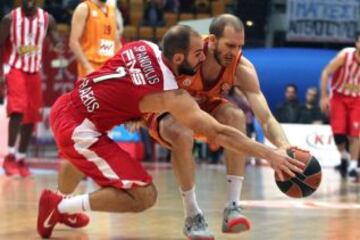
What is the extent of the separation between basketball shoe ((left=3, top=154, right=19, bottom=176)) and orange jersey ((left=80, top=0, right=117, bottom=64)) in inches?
61.5

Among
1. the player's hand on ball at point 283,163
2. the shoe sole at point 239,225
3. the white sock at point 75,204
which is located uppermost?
the player's hand on ball at point 283,163

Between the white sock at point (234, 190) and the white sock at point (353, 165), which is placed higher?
the white sock at point (234, 190)

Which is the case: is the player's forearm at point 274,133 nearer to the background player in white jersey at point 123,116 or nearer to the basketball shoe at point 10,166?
the background player in white jersey at point 123,116

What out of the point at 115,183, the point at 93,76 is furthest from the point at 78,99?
the point at 115,183

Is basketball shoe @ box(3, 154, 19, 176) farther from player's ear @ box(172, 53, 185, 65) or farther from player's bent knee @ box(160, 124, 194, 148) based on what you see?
player's ear @ box(172, 53, 185, 65)

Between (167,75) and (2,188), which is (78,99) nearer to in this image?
(167,75)

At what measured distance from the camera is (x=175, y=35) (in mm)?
4605

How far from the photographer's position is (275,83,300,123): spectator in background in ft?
41.6

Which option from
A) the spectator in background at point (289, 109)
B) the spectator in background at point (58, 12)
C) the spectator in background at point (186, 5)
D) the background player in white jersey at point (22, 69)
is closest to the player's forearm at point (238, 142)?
the background player in white jersey at point (22, 69)

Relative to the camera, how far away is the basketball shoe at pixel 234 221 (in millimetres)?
5043

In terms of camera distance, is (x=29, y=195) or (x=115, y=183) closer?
(x=115, y=183)

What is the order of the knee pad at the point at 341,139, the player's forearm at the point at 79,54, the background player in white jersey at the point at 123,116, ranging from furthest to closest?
the knee pad at the point at 341,139 → the player's forearm at the point at 79,54 → the background player in white jersey at the point at 123,116

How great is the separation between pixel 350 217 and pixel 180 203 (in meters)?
1.34

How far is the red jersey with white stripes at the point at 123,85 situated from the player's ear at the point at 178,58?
60 millimetres
